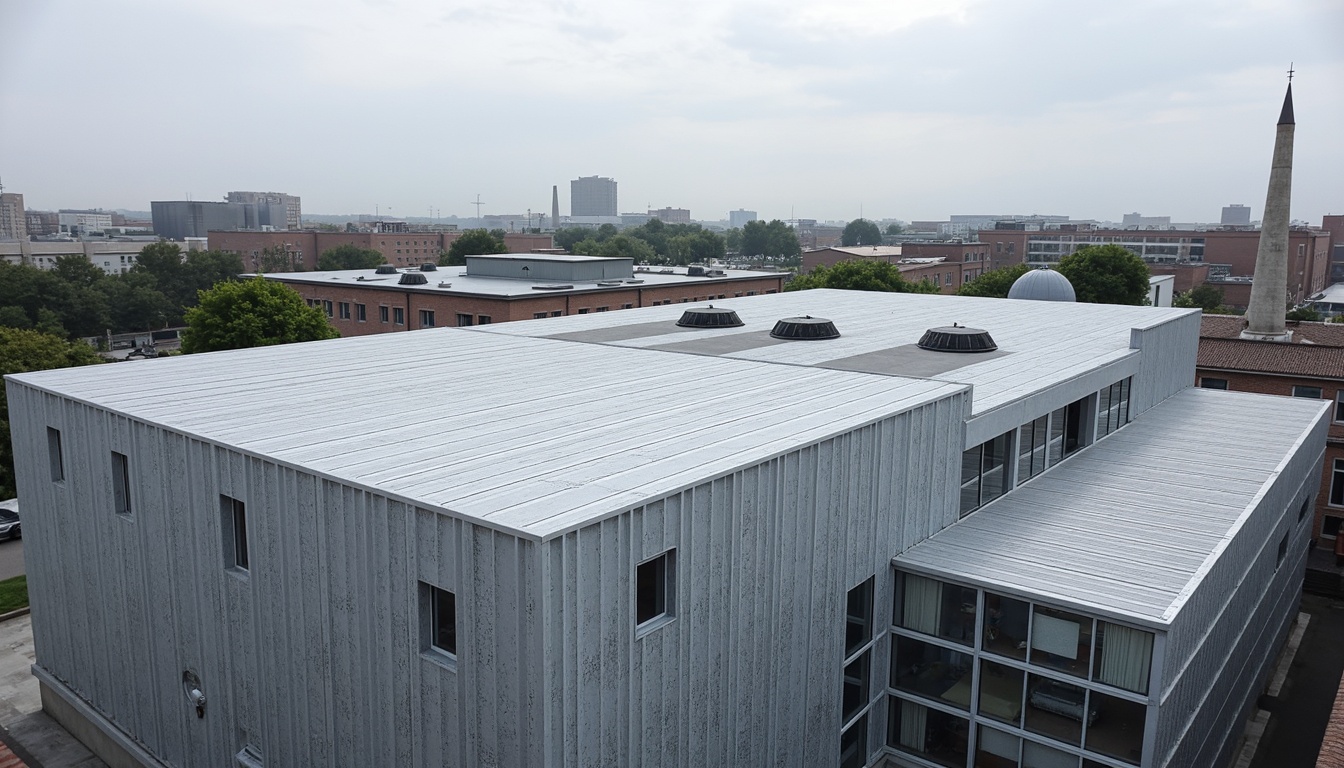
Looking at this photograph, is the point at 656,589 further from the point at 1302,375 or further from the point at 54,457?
the point at 1302,375

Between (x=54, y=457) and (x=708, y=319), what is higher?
(x=708, y=319)

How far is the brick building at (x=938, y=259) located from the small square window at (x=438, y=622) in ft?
353

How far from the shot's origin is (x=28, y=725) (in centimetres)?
2119

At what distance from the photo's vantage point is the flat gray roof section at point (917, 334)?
2288 centimetres

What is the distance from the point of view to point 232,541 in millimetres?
15367

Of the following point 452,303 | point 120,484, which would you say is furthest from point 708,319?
point 452,303

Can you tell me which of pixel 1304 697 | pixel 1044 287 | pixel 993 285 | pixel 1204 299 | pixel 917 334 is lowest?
pixel 1304 697

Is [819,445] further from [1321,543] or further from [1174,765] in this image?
[1321,543]

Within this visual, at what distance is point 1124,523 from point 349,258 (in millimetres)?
137990

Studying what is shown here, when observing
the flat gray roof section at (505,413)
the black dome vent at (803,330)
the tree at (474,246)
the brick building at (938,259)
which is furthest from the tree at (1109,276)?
the tree at (474,246)

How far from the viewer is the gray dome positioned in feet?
161

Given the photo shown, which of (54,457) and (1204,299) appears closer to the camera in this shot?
(54,457)

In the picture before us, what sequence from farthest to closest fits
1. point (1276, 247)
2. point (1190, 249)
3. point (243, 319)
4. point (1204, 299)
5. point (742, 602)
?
point (1190, 249)
point (1204, 299)
point (1276, 247)
point (243, 319)
point (742, 602)

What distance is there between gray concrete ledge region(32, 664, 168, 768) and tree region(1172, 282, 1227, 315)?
105 metres
